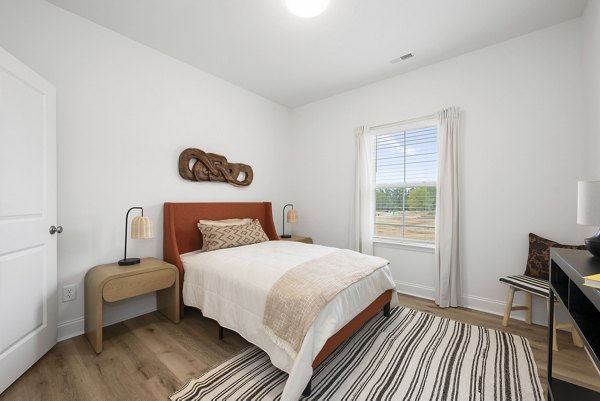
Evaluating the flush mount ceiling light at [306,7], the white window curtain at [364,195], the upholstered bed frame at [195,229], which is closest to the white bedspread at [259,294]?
the upholstered bed frame at [195,229]

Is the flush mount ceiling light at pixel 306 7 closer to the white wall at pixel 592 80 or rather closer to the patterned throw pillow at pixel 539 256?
the white wall at pixel 592 80

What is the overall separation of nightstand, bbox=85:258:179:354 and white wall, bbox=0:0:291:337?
0.25 meters

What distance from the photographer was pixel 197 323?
94.3 inches

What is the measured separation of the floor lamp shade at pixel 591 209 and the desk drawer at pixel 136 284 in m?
2.87

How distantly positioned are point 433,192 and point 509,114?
1.07 m

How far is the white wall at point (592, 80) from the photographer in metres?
1.88

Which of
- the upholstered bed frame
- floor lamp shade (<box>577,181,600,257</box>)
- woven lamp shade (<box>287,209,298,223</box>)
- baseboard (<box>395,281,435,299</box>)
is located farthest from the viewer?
woven lamp shade (<box>287,209,298,223</box>)

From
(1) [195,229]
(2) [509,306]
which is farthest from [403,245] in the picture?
(1) [195,229]

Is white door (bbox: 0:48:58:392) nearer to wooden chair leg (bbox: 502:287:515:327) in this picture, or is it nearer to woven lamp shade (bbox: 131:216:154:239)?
woven lamp shade (bbox: 131:216:154:239)

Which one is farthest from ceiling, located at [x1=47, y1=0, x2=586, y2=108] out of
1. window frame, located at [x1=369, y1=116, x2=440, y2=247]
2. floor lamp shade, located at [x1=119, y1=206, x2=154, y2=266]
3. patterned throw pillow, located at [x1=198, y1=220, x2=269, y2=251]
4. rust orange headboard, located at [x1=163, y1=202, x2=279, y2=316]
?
patterned throw pillow, located at [x1=198, y1=220, x2=269, y2=251]

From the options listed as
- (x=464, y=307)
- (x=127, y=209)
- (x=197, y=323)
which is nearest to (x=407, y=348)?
(x=464, y=307)

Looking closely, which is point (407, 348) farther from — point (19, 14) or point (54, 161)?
point (19, 14)

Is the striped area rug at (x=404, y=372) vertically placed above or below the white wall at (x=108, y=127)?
below

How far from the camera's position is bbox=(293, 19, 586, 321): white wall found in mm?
2275
